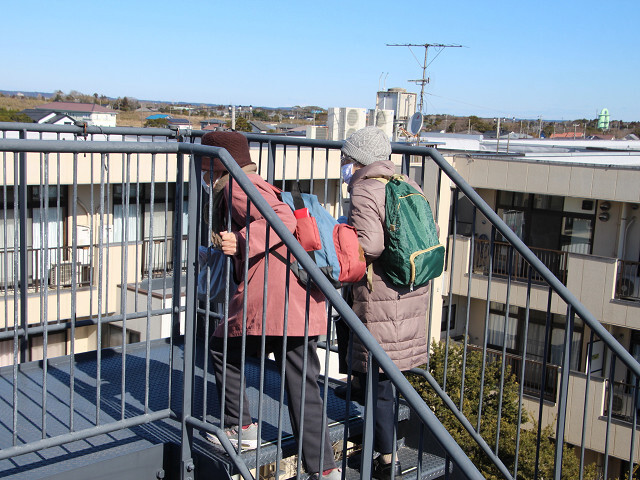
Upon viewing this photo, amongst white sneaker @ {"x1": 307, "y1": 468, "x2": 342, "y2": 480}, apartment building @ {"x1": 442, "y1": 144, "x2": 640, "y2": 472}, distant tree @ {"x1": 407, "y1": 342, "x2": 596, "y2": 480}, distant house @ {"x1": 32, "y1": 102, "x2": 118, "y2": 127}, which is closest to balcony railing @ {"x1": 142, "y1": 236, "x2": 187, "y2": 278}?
white sneaker @ {"x1": 307, "y1": 468, "x2": 342, "y2": 480}

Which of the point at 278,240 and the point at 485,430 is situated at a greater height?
the point at 278,240

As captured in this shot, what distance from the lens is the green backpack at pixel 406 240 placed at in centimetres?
343

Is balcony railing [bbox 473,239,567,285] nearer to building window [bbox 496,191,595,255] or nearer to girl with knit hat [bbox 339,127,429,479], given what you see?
building window [bbox 496,191,595,255]

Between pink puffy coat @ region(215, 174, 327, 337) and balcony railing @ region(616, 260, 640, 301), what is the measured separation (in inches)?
776

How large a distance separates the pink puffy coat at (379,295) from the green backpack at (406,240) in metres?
0.05

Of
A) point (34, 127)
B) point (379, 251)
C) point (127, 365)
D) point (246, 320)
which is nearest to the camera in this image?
point (246, 320)

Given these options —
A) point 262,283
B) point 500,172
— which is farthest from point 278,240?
point 500,172

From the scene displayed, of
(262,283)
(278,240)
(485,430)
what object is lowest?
(485,430)

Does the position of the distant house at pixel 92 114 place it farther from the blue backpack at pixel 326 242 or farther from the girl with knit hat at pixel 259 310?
the blue backpack at pixel 326 242

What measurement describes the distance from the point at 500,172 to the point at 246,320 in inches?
825

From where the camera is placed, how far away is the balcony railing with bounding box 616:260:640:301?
2084 cm

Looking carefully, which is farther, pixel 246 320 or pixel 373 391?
pixel 246 320

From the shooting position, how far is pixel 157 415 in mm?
3439

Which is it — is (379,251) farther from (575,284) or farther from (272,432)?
(575,284)
